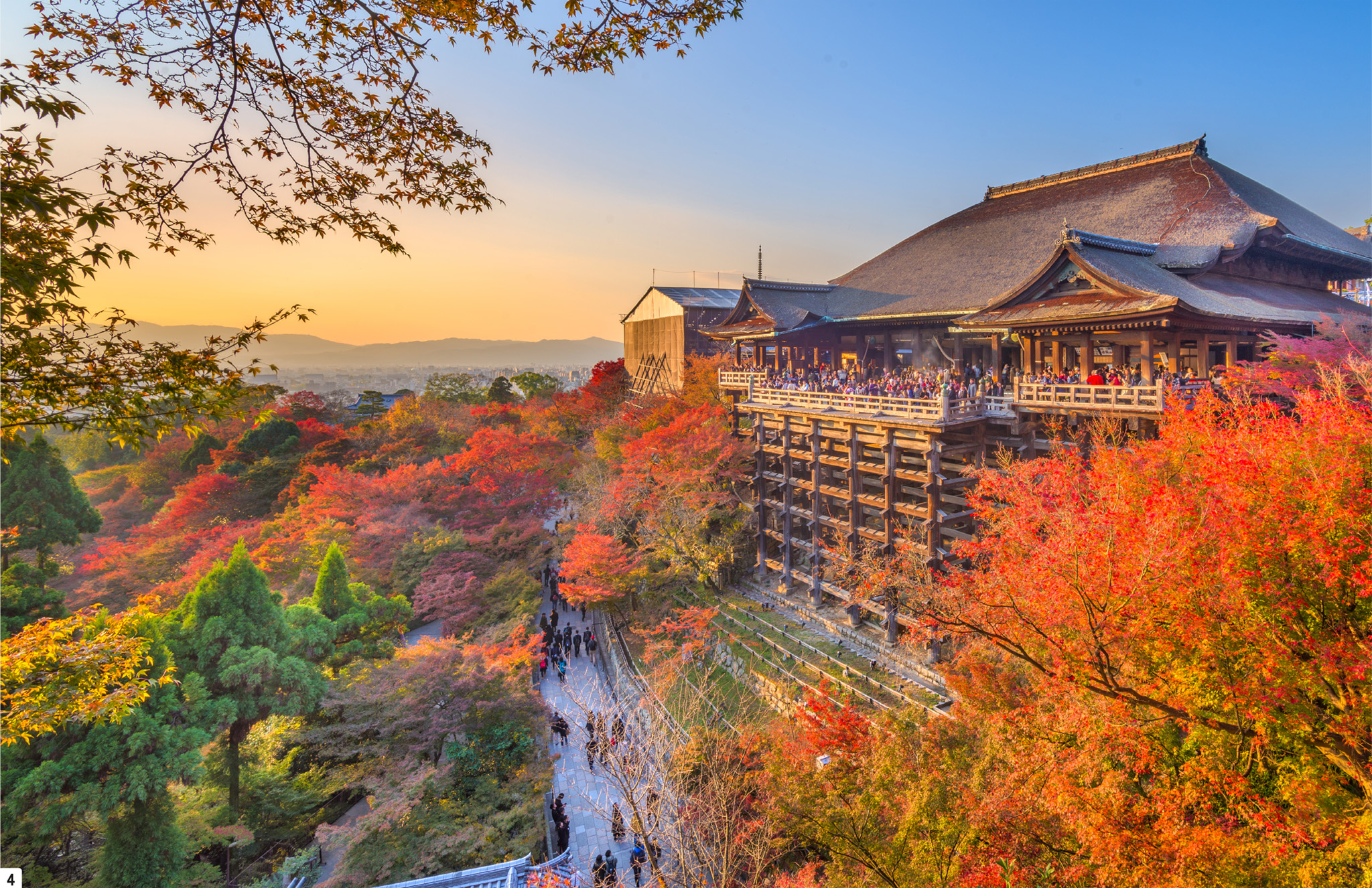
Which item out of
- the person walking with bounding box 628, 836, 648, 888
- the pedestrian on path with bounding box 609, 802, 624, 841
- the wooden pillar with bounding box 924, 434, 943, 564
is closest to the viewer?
the person walking with bounding box 628, 836, 648, 888

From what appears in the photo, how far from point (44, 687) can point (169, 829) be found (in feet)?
20.0

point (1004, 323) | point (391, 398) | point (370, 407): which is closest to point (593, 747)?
point (1004, 323)

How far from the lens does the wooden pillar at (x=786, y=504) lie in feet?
71.2

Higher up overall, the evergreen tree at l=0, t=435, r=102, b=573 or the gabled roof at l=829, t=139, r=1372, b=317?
the gabled roof at l=829, t=139, r=1372, b=317

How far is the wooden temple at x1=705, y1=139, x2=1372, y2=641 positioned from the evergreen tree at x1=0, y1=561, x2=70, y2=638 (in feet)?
69.2

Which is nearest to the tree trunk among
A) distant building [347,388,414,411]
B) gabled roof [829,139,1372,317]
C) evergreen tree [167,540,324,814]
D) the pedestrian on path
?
evergreen tree [167,540,324,814]

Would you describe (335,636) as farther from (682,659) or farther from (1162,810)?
(1162,810)

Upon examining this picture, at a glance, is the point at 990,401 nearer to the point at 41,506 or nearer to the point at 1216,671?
the point at 1216,671

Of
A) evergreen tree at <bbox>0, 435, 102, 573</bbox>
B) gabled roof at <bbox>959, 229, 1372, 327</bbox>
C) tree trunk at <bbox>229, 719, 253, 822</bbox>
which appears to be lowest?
tree trunk at <bbox>229, 719, 253, 822</bbox>

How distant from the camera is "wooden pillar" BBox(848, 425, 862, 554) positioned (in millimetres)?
18766

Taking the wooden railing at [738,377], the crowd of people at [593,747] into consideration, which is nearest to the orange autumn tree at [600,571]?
the crowd of people at [593,747]

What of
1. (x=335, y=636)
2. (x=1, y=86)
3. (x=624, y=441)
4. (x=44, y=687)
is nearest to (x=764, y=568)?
(x=624, y=441)

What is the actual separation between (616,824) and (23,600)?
16498 mm

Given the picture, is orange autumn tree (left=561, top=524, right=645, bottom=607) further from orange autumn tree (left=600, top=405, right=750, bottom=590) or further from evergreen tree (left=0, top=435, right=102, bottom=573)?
evergreen tree (left=0, top=435, right=102, bottom=573)
